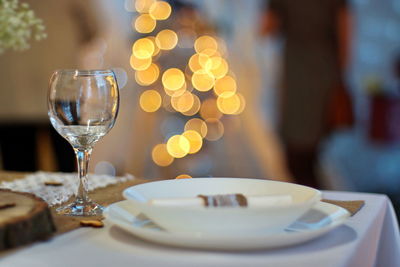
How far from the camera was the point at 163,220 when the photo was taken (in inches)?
24.4

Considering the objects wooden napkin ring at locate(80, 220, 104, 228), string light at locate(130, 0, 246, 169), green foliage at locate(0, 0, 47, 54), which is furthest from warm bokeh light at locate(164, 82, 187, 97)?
wooden napkin ring at locate(80, 220, 104, 228)

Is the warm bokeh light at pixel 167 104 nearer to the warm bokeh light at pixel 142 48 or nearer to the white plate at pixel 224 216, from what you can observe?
the warm bokeh light at pixel 142 48

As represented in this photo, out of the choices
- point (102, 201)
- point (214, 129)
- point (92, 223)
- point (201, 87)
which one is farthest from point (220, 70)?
point (92, 223)

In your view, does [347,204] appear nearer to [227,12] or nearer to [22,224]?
[22,224]

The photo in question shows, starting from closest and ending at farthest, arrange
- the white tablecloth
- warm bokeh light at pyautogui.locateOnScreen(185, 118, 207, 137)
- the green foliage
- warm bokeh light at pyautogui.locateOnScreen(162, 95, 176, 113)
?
the white tablecloth
the green foliage
warm bokeh light at pyautogui.locateOnScreen(162, 95, 176, 113)
warm bokeh light at pyautogui.locateOnScreen(185, 118, 207, 137)

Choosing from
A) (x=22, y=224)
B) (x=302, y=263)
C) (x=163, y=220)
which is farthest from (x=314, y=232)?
(x=22, y=224)

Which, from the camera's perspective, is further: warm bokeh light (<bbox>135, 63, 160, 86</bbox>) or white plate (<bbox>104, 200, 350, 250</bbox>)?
warm bokeh light (<bbox>135, 63, 160, 86</bbox>)

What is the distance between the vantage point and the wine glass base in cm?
79

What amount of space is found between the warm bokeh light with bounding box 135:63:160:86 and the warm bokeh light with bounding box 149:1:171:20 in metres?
0.26

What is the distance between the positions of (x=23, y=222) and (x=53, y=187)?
398mm

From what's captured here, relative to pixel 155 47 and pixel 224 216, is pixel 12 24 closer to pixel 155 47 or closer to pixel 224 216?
pixel 224 216

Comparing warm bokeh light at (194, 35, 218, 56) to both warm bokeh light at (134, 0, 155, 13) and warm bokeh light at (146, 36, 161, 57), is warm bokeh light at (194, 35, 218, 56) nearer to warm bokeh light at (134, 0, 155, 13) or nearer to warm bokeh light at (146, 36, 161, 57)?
warm bokeh light at (146, 36, 161, 57)

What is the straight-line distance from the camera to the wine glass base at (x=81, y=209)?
79 centimetres

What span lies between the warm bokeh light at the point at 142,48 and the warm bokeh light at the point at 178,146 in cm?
57
